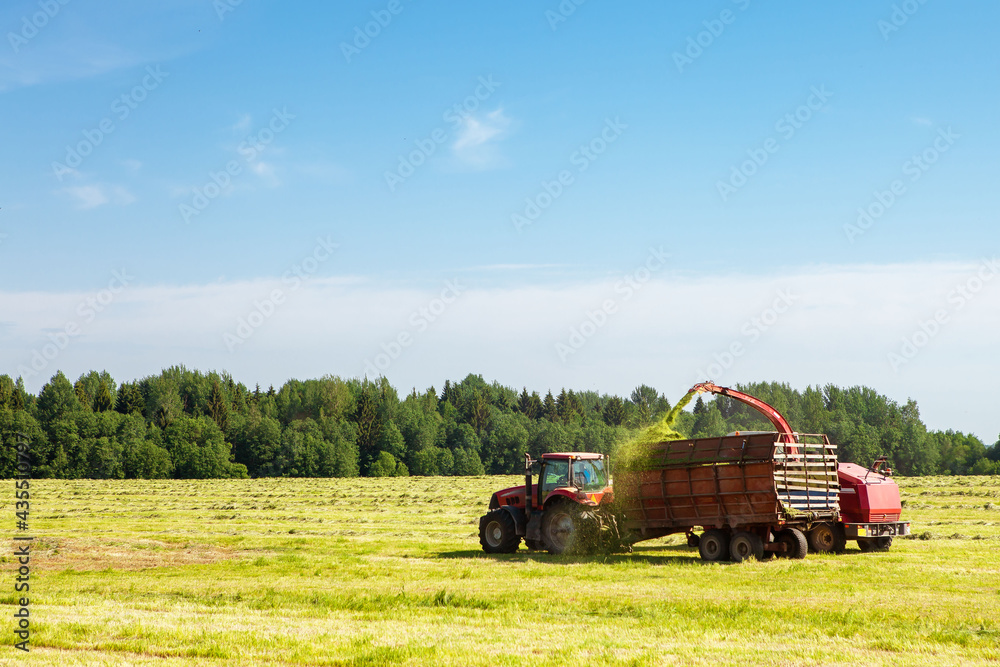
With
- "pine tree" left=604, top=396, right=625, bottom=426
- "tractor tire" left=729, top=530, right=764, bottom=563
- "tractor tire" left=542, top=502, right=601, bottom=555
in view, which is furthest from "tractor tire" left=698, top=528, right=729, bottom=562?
"pine tree" left=604, top=396, right=625, bottom=426

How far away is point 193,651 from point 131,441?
3950 inches

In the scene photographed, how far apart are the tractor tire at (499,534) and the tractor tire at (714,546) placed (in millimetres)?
4388

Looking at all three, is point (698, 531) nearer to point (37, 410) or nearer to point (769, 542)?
point (769, 542)

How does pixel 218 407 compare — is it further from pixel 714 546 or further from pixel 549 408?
pixel 714 546

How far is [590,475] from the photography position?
21.7 m

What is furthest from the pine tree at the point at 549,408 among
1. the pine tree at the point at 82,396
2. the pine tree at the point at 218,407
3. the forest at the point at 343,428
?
the pine tree at the point at 82,396

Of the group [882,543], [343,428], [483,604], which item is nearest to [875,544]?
[882,543]

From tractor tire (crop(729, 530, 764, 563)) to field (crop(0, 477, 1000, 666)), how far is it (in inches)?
28.2

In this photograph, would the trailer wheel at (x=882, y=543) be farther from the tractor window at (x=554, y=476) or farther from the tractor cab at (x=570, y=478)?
the tractor window at (x=554, y=476)

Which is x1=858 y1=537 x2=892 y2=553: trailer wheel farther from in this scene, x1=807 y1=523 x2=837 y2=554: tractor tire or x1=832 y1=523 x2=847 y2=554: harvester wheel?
x1=807 y1=523 x2=837 y2=554: tractor tire

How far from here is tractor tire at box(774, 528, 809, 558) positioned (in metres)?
19.1

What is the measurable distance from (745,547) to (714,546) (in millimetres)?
683

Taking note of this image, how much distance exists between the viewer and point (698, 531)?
2508 centimetres

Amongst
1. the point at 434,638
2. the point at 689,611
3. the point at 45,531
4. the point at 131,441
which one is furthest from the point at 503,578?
the point at 131,441
